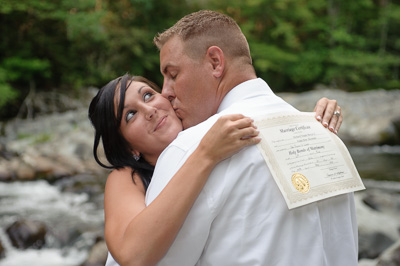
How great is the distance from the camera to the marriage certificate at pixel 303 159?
3.94 feet

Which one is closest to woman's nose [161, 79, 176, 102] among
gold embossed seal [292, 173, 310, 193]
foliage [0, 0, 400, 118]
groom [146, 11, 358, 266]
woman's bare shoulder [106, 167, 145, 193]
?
groom [146, 11, 358, 266]

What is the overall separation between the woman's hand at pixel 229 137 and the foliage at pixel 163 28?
1292cm

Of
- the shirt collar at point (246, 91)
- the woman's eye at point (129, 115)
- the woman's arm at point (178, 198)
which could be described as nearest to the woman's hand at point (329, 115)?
the shirt collar at point (246, 91)

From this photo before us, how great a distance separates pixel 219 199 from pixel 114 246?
0.38 m

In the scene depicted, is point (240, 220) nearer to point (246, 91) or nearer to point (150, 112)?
point (246, 91)

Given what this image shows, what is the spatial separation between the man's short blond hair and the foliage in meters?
12.6

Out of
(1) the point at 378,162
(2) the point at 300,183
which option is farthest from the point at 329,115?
(1) the point at 378,162

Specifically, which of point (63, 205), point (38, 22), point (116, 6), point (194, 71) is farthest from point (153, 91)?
point (116, 6)

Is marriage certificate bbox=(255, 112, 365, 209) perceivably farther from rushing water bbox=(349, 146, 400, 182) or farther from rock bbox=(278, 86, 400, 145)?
rock bbox=(278, 86, 400, 145)

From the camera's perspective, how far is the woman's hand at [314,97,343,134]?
159 centimetres

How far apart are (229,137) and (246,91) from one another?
286mm

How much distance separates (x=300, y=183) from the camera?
1226 mm

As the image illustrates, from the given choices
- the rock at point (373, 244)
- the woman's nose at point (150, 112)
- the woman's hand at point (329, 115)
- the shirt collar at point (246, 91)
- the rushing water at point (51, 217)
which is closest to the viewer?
the shirt collar at point (246, 91)

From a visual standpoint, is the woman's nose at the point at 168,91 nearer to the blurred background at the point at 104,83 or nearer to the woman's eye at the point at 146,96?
the woman's eye at the point at 146,96
